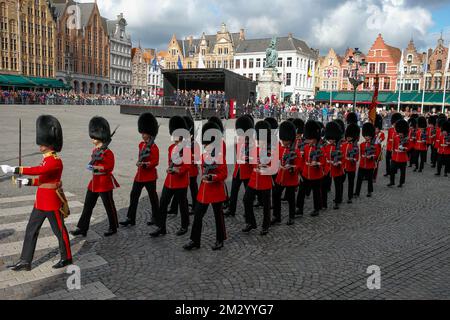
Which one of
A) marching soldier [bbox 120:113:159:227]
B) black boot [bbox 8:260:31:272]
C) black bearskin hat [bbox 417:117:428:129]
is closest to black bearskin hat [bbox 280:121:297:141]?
marching soldier [bbox 120:113:159:227]

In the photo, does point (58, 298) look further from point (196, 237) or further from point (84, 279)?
point (196, 237)

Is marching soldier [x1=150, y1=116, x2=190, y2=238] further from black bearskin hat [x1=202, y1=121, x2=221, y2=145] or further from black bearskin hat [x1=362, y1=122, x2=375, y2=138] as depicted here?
black bearskin hat [x1=362, y1=122, x2=375, y2=138]

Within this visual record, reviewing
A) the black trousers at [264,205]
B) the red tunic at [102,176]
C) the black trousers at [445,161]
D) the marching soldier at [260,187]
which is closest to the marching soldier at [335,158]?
the marching soldier at [260,187]

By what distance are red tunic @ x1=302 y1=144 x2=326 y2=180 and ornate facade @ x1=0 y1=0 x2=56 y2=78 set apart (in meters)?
56.7

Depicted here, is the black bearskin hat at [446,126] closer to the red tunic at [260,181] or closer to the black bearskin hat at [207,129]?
the red tunic at [260,181]

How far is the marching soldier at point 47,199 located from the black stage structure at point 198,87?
23976mm

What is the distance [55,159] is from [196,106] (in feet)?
82.5

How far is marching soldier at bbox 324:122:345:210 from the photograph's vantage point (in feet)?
31.7

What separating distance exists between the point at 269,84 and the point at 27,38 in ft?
134

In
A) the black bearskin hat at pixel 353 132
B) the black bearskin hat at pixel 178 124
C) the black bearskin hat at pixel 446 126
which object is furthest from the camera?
the black bearskin hat at pixel 446 126

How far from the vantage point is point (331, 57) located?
7469 centimetres

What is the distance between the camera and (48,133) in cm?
549

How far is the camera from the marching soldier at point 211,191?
6.37 metres

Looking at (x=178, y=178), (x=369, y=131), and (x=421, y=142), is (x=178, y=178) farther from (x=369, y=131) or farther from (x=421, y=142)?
(x=421, y=142)
